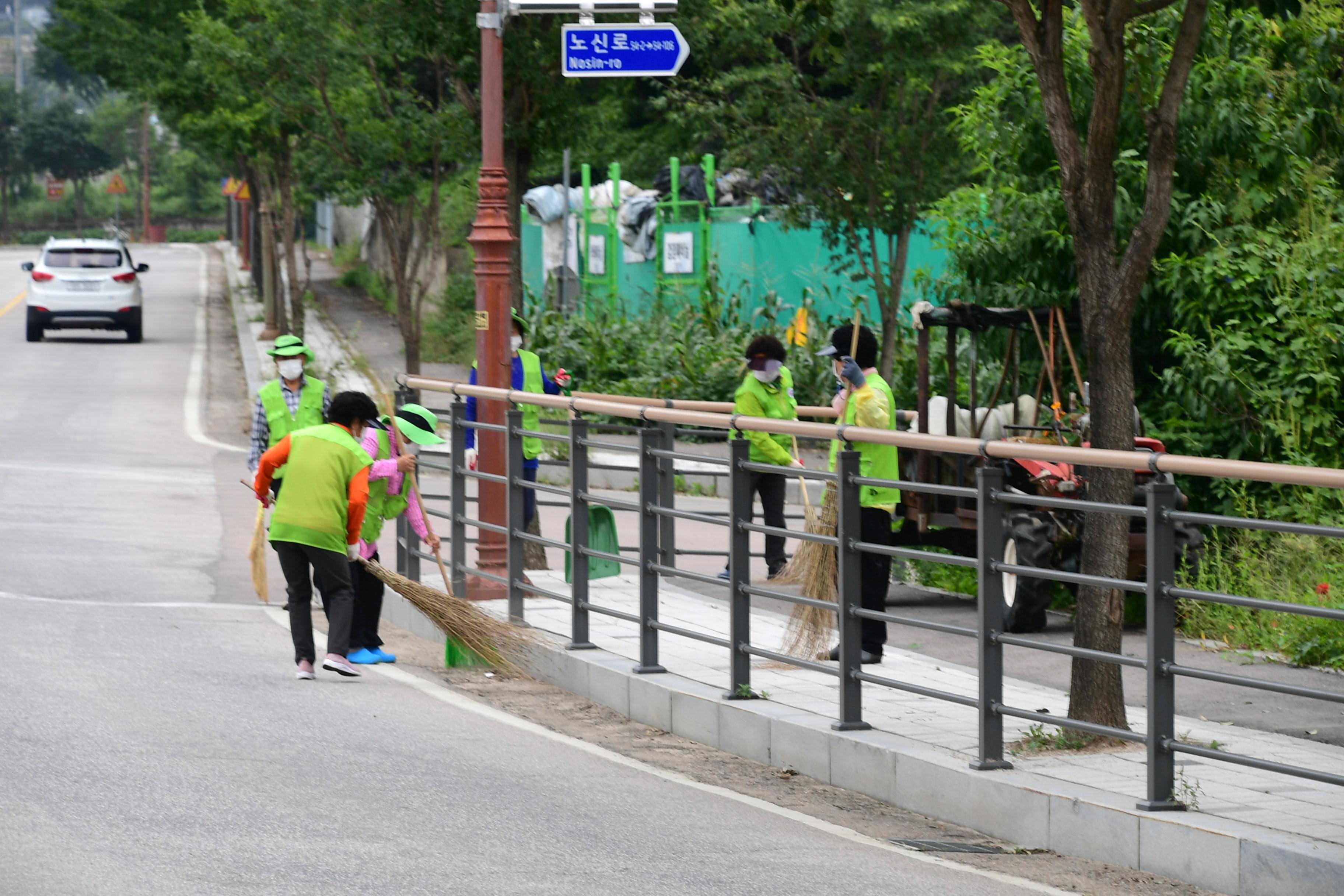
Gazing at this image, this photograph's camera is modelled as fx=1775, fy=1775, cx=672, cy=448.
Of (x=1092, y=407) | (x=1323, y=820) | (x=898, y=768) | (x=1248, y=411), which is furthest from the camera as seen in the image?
(x=1248, y=411)

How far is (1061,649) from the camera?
6297mm

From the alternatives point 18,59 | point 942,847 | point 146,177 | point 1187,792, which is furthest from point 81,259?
point 18,59

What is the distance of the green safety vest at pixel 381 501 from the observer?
10.1 meters

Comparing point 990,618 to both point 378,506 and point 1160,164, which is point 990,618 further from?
point 378,506

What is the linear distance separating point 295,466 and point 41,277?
24655 millimetres

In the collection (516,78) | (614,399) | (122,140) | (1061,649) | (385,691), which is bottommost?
(385,691)

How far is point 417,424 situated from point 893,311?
1010 centimetres

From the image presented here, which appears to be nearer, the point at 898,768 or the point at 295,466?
the point at 898,768

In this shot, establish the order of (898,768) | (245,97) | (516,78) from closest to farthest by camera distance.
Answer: (898,768) < (516,78) < (245,97)

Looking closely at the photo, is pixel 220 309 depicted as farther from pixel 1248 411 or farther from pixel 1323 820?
pixel 1323 820

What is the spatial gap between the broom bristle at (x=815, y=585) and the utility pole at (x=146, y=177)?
3240 inches

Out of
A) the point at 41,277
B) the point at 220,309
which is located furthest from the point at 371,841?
the point at 220,309

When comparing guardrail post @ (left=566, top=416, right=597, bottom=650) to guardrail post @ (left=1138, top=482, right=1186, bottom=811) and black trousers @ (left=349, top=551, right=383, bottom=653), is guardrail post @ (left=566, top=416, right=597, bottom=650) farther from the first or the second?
guardrail post @ (left=1138, top=482, right=1186, bottom=811)

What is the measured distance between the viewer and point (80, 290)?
32.0 m
